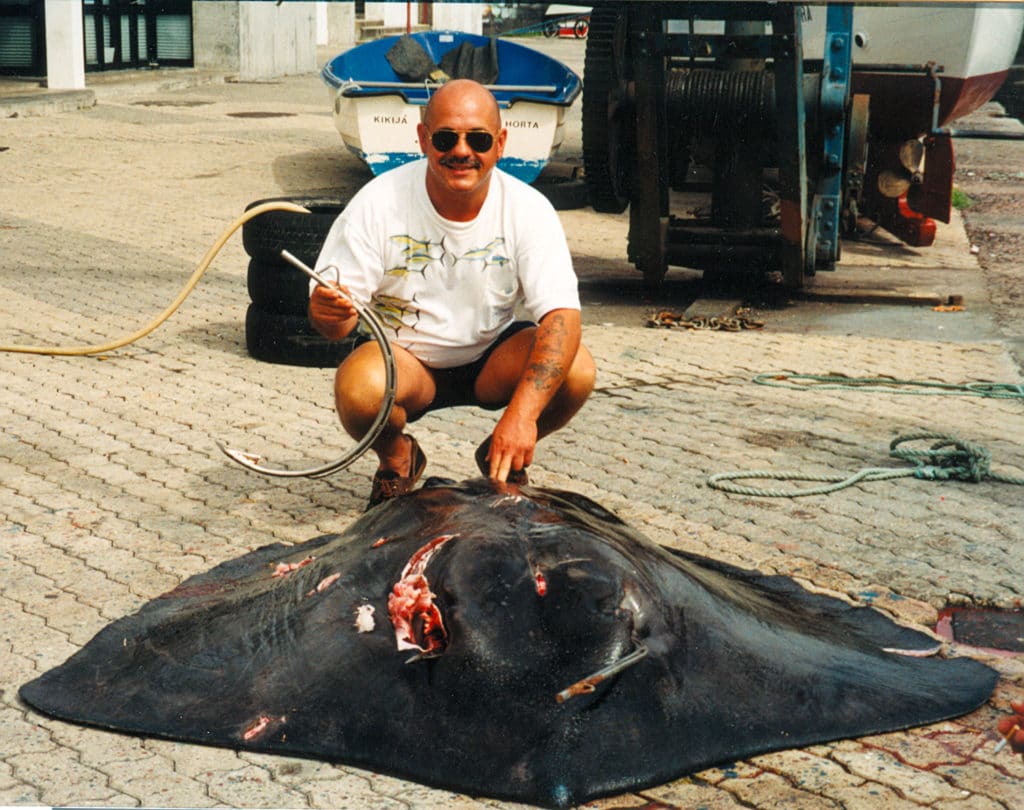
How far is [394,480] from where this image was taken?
4.60 m

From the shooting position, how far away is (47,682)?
3.40 metres

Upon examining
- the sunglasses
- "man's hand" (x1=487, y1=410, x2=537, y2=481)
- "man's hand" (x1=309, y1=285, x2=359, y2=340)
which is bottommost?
"man's hand" (x1=487, y1=410, x2=537, y2=481)

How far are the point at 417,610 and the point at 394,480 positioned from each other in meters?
1.68

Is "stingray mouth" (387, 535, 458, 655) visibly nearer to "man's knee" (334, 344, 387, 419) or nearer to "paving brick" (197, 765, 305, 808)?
"paving brick" (197, 765, 305, 808)

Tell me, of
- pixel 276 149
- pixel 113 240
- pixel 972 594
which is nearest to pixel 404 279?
pixel 972 594

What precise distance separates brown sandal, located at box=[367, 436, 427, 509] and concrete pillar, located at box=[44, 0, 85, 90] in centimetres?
1601

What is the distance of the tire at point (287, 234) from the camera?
697 cm

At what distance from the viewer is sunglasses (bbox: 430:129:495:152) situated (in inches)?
165

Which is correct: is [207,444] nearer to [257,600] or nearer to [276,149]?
[257,600]

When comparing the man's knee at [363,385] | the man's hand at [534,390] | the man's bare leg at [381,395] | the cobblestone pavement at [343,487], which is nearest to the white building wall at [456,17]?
the cobblestone pavement at [343,487]

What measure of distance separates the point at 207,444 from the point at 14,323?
8.36ft

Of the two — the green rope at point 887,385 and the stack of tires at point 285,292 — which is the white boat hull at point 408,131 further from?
the green rope at point 887,385

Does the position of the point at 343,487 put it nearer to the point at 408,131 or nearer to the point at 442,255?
the point at 442,255

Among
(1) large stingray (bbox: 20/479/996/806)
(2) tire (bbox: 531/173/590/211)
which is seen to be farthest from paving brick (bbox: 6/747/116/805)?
(2) tire (bbox: 531/173/590/211)
